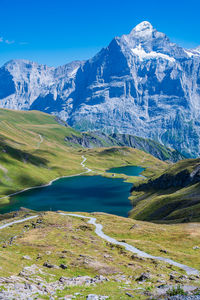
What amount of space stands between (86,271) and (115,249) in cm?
1991

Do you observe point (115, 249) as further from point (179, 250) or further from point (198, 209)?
point (198, 209)

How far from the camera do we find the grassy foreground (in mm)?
36469

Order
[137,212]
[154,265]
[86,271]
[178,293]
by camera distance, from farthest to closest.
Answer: [137,212] < [154,265] < [86,271] < [178,293]

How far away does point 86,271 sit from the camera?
4506 cm

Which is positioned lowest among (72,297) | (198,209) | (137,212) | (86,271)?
(137,212)

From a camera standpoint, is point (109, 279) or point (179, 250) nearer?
point (109, 279)

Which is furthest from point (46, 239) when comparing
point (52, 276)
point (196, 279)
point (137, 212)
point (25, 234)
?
point (137, 212)

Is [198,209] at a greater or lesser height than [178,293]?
lesser

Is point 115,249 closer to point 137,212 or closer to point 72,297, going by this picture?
point 72,297

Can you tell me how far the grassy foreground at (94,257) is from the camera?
3647 cm

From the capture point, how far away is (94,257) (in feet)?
173

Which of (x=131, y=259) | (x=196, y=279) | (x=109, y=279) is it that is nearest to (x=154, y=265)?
(x=131, y=259)

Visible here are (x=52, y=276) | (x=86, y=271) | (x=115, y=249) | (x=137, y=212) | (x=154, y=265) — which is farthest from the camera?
(x=137, y=212)

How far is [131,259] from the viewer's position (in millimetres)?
55969
